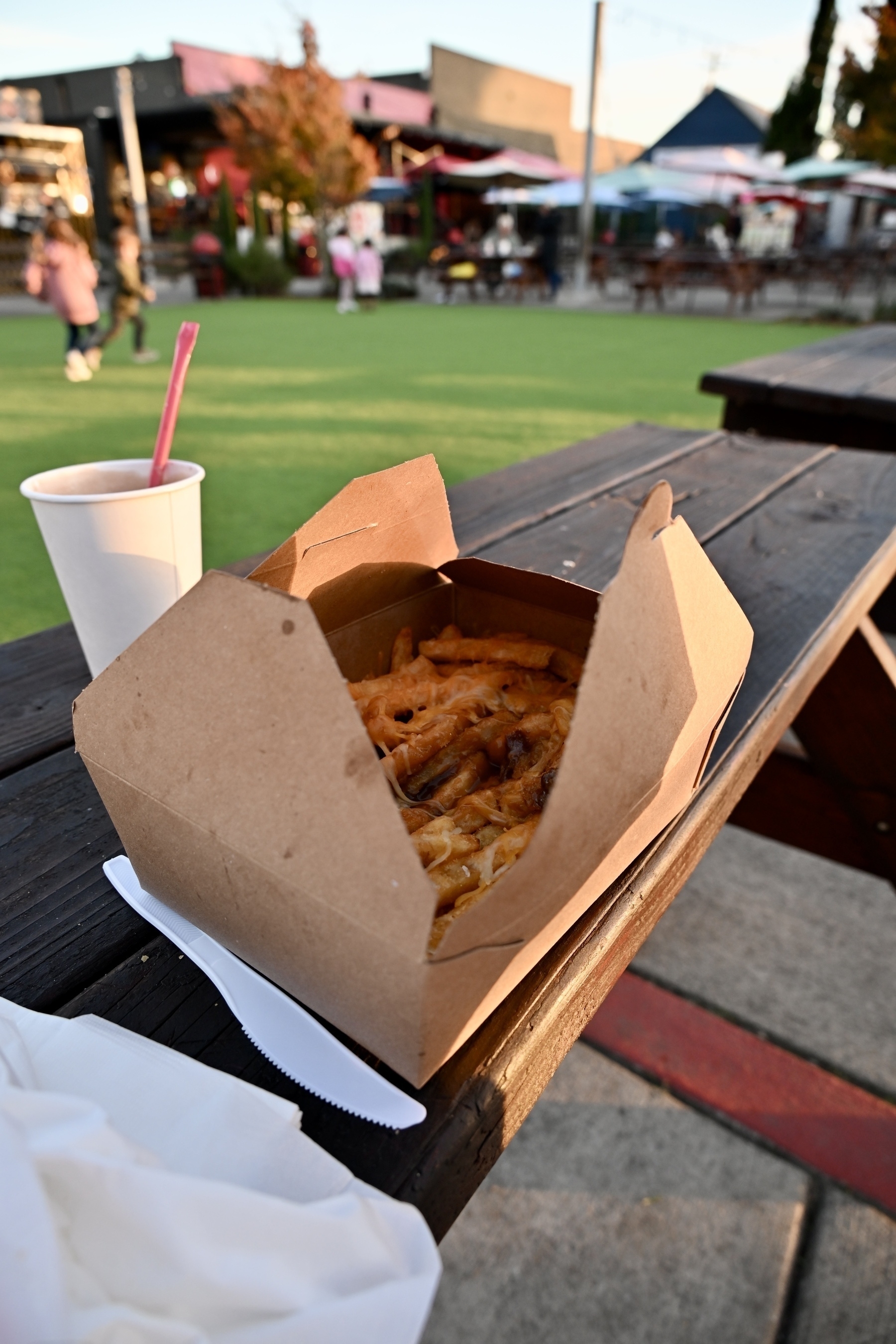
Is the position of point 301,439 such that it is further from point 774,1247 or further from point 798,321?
point 798,321

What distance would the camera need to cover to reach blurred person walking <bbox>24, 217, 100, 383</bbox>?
808cm

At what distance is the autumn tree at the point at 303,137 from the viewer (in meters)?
20.0

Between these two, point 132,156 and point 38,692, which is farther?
point 132,156

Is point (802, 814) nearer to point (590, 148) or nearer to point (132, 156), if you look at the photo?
point (590, 148)

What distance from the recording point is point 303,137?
20.0 meters

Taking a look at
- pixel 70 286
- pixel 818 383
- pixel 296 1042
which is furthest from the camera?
pixel 70 286

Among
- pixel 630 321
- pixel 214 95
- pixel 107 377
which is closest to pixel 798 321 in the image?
pixel 630 321

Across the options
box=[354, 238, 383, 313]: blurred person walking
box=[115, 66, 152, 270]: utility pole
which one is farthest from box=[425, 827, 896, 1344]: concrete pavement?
box=[115, 66, 152, 270]: utility pole

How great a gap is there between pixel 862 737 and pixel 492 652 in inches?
48.2

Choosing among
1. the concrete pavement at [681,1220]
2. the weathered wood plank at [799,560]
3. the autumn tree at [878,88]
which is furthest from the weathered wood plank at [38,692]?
the autumn tree at [878,88]

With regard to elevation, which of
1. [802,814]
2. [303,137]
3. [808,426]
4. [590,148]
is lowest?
[802,814]

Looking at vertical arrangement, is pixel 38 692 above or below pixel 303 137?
below

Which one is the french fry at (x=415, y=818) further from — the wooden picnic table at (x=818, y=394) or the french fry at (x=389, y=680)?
the wooden picnic table at (x=818, y=394)

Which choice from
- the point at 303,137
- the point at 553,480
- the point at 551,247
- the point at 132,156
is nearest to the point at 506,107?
the point at 303,137
